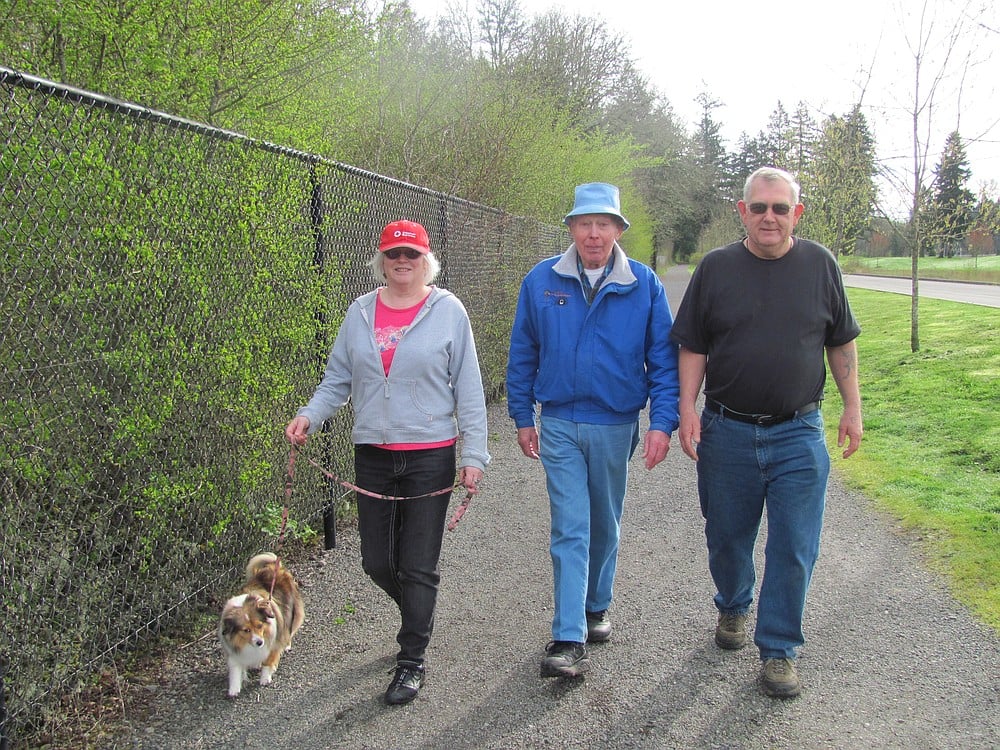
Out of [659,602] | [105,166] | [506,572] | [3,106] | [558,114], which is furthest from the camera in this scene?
[558,114]

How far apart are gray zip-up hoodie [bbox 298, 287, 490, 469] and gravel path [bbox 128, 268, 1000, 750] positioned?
1.04 meters

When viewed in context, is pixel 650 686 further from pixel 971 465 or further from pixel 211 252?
pixel 971 465

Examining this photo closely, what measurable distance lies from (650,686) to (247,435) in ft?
7.39

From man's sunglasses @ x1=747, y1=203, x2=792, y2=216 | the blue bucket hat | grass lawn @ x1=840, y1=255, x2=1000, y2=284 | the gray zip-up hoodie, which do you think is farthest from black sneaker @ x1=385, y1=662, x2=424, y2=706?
grass lawn @ x1=840, y1=255, x2=1000, y2=284

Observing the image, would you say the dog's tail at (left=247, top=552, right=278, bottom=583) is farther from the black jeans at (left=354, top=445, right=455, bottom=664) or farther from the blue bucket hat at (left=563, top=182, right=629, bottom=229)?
the blue bucket hat at (left=563, top=182, right=629, bottom=229)

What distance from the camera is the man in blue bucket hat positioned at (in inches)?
144

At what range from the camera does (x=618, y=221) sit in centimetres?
374

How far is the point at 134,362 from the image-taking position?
324 cm

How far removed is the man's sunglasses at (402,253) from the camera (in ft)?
11.4

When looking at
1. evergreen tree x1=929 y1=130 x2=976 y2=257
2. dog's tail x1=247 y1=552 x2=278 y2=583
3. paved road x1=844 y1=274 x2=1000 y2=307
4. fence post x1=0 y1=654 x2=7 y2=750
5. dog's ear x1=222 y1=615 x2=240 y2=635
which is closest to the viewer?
fence post x1=0 y1=654 x2=7 y2=750

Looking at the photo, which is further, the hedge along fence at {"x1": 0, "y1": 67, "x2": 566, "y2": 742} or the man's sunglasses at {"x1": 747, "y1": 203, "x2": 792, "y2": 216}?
the man's sunglasses at {"x1": 747, "y1": 203, "x2": 792, "y2": 216}

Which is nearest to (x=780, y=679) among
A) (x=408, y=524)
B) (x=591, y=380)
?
(x=591, y=380)

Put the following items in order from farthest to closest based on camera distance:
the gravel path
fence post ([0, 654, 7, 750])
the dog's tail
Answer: the dog's tail → the gravel path → fence post ([0, 654, 7, 750])

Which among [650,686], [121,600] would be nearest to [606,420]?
[650,686]
